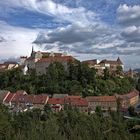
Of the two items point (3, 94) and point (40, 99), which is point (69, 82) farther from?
point (3, 94)

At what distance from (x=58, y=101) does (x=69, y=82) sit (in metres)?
7.95

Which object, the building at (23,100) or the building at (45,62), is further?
the building at (45,62)

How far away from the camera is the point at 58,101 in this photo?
2147 inches

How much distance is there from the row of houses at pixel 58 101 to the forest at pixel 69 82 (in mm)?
3351

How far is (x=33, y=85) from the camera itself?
64.5 meters

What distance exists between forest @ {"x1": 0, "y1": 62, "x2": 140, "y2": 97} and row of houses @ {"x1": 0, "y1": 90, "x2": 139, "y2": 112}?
3.35 m

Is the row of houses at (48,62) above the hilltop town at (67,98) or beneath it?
above

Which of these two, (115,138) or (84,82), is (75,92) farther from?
(115,138)

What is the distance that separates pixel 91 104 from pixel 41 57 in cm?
2894

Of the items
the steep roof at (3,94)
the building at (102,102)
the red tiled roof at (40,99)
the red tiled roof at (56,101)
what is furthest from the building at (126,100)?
the steep roof at (3,94)

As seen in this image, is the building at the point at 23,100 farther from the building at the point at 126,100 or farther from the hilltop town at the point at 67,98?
the building at the point at 126,100

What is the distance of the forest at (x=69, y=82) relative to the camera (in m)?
61.2

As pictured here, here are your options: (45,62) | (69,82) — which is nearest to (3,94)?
(69,82)

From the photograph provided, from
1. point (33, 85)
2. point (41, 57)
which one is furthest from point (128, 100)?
point (41, 57)
